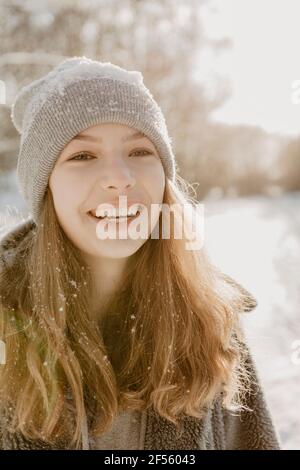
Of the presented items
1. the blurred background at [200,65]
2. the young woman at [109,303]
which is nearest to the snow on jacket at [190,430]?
the young woman at [109,303]

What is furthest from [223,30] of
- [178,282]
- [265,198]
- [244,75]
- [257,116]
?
[178,282]

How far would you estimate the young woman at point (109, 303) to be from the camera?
1.52 meters

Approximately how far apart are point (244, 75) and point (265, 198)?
416 cm

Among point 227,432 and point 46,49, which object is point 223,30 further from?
point 227,432

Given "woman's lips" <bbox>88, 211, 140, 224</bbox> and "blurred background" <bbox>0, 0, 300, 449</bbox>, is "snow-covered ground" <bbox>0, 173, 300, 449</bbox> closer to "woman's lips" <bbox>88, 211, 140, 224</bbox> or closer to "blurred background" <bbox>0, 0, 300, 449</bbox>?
"blurred background" <bbox>0, 0, 300, 449</bbox>

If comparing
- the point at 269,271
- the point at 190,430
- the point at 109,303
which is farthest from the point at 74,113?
the point at 269,271

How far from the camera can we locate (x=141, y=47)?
8.85 metres

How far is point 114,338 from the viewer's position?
1.70 m

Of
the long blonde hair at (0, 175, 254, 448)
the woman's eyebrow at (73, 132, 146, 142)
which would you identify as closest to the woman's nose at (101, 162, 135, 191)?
the woman's eyebrow at (73, 132, 146, 142)

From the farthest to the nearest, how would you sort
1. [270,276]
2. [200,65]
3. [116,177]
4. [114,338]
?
[200,65] < [270,276] < [114,338] < [116,177]

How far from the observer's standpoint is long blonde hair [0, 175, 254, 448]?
1522mm

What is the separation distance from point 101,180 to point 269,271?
5.02m

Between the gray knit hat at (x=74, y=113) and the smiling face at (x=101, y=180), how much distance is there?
30 millimetres

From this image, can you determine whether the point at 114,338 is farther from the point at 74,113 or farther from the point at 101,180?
the point at 74,113
